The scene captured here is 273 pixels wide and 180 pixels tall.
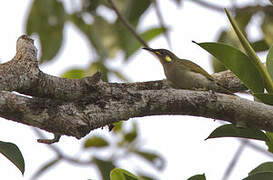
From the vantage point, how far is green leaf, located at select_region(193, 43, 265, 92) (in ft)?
7.64

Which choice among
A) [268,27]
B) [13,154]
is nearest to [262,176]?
[13,154]

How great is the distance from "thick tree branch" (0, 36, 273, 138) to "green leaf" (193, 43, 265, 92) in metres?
0.10

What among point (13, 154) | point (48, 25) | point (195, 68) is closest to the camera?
point (13, 154)

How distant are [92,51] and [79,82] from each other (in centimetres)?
257

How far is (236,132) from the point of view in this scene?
7.71ft

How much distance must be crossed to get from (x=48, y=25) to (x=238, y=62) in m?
2.63

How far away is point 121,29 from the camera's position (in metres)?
4.86

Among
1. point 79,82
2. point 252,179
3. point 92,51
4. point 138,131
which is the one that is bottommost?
point 252,179

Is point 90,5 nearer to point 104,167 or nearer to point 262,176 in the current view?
point 104,167

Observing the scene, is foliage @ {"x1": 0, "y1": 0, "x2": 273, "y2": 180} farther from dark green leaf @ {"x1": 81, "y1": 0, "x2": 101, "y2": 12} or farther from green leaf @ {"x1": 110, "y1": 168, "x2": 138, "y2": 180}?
green leaf @ {"x1": 110, "y1": 168, "x2": 138, "y2": 180}

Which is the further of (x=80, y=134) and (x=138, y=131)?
(x=138, y=131)

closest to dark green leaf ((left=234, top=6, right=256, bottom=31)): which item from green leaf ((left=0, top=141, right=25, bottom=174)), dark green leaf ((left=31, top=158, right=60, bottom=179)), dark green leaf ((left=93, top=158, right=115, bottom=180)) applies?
dark green leaf ((left=93, top=158, right=115, bottom=180))

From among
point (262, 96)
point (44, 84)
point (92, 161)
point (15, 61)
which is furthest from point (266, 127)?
point (92, 161)

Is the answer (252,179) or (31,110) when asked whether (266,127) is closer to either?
(252,179)
